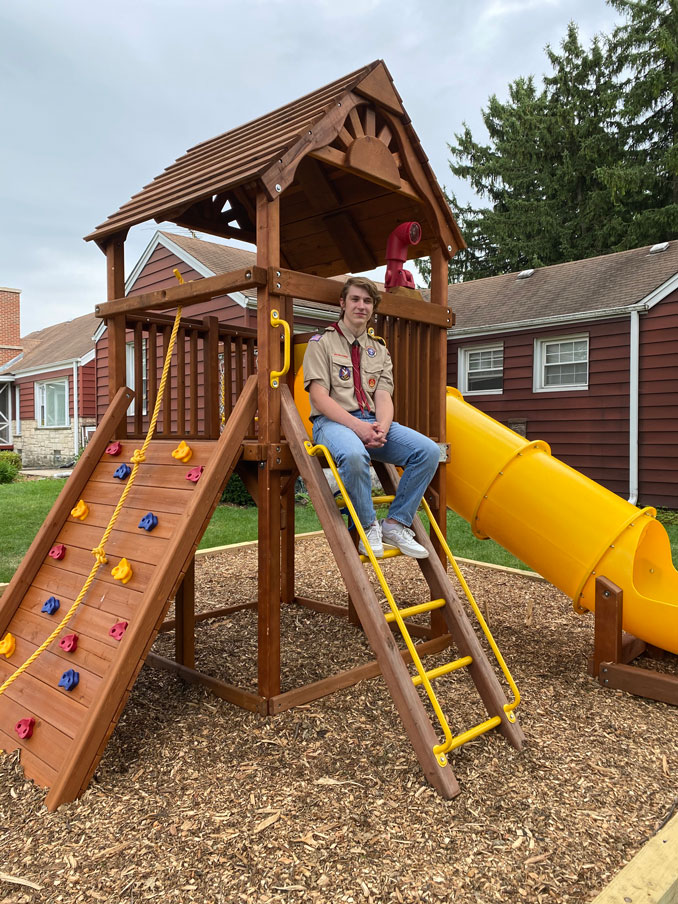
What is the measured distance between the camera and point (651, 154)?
72.0ft

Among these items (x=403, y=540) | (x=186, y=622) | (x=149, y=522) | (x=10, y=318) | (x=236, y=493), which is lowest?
(x=236, y=493)

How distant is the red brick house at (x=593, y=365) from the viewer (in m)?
11.7

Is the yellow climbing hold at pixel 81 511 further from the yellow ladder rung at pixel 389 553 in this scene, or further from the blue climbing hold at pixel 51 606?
the yellow ladder rung at pixel 389 553

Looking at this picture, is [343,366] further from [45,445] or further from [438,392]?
[45,445]

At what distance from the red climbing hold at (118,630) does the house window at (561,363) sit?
11.5 metres

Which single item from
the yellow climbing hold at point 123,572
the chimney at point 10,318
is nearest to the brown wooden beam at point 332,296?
the yellow climbing hold at point 123,572

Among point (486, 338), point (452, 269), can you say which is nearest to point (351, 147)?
point (486, 338)

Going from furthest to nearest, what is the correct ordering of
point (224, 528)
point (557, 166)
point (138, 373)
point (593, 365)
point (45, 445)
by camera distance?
point (557, 166) → point (45, 445) → point (593, 365) → point (224, 528) → point (138, 373)

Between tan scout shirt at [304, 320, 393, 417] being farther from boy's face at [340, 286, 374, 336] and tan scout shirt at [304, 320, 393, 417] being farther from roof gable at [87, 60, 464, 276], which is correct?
roof gable at [87, 60, 464, 276]

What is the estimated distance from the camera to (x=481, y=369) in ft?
46.7

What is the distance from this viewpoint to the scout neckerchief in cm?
367

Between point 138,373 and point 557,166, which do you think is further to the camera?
point 557,166

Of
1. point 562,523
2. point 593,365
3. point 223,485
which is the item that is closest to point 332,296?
point 223,485

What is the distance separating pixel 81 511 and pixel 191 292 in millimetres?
1455
